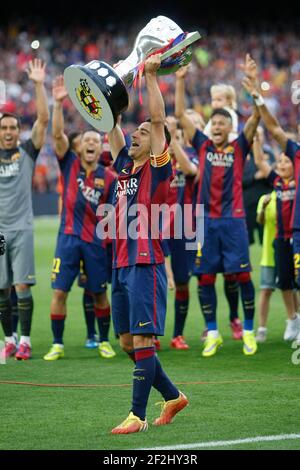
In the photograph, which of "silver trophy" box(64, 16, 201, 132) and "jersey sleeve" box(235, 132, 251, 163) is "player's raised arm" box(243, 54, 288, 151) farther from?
"silver trophy" box(64, 16, 201, 132)

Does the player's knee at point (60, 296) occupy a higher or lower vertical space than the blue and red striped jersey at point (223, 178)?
lower

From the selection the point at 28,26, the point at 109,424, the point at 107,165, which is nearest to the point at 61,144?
the point at 107,165

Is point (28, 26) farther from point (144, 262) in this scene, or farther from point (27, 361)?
point (144, 262)

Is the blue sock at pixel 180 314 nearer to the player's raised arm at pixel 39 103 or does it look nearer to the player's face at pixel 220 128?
the player's face at pixel 220 128

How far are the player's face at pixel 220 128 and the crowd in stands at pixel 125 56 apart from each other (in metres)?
19.7

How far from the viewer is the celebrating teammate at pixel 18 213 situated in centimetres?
910

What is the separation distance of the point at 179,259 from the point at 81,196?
3.99 feet

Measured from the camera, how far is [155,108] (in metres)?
6.02

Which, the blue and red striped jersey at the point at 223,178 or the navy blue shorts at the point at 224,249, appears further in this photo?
the blue and red striped jersey at the point at 223,178

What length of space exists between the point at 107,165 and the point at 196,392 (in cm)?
350

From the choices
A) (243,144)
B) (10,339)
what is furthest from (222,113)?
(10,339)

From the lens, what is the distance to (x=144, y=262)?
6145mm

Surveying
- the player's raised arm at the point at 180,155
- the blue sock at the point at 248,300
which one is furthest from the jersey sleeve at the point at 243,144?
the blue sock at the point at 248,300

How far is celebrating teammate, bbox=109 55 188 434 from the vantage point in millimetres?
6059
